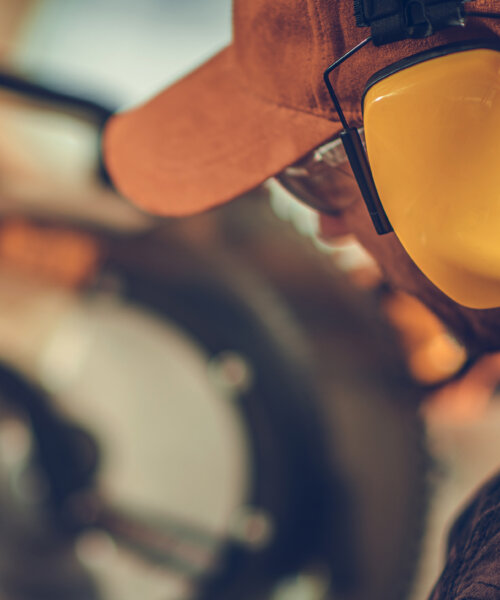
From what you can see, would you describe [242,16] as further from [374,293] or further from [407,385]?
[407,385]

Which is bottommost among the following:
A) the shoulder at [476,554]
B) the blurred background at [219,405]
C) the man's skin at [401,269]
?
the blurred background at [219,405]

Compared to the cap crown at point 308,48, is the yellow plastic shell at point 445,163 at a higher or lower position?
lower

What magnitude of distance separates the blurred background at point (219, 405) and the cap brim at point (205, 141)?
46 centimetres

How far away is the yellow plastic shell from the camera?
0.93ft

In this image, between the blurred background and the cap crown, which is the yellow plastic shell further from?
the blurred background

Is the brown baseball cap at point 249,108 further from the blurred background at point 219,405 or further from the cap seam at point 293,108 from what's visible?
the blurred background at point 219,405

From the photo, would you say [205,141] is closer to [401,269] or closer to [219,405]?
[401,269]

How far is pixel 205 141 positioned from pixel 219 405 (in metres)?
0.68

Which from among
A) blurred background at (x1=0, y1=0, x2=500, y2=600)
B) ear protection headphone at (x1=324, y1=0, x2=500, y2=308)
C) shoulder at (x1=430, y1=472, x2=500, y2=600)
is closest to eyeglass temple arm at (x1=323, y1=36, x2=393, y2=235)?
ear protection headphone at (x1=324, y1=0, x2=500, y2=308)

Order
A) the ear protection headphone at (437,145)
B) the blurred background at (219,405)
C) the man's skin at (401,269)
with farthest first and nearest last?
the blurred background at (219,405) → the man's skin at (401,269) → the ear protection headphone at (437,145)

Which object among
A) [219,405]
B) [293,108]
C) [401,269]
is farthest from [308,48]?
[219,405]

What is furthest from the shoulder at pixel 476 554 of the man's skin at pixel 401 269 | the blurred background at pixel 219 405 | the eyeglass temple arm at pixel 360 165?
the blurred background at pixel 219 405

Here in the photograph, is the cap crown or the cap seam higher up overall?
the cap crown

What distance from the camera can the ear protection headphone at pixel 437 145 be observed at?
0.28m
